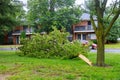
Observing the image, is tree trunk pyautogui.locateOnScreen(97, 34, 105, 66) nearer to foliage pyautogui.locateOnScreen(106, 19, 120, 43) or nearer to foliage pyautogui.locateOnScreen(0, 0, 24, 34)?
foliage pyautogui.locateOnScreen(0, 0, 24, 34)

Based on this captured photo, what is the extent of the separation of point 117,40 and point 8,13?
31.7 m

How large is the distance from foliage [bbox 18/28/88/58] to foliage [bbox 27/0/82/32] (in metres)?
27.7

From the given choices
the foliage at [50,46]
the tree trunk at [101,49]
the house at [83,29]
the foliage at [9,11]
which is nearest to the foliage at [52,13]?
the house at [83,29]

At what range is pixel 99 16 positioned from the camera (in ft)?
48.2

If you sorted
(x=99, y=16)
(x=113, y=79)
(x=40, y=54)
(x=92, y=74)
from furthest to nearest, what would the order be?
(x=40, y=54) < (x=99, y=16) < (x=92, y=74) < (x=113, y=79)

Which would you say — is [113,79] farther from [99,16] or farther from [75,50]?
[75,50]

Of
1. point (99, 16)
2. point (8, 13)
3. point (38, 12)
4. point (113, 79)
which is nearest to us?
point (113, 79)

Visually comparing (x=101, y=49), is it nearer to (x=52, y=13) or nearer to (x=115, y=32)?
(x=115, y=32)

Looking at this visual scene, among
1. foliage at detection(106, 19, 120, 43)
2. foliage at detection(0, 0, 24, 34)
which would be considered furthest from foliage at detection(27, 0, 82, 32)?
foliage at detection(0, 0, 24, 34)

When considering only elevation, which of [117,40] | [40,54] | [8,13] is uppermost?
[8,13]

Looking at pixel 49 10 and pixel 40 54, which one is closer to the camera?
pixel 40 54

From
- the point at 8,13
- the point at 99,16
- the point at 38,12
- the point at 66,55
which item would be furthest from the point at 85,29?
the point at 99,16

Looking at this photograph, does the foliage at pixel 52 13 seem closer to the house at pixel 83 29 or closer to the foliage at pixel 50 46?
the house at pixel 83 29

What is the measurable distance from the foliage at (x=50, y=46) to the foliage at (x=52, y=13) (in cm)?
2772
